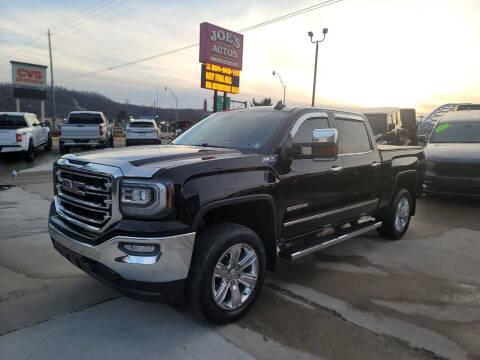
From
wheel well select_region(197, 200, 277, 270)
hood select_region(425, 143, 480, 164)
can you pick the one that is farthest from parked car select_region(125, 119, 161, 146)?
wheel well select_region(197, 200, 277, 270)

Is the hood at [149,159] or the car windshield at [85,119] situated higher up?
the car windshield at [85,119]

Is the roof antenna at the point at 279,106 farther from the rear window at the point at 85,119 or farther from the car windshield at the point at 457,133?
the rear window at the point at 85,119

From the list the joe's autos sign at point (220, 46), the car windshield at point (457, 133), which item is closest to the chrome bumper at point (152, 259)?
the car windshield at point (457, 133)

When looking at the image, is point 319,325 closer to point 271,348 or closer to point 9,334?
point 271,348

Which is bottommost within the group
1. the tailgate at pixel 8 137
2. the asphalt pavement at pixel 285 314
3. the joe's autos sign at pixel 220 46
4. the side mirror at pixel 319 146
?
the asphalt pavement at pixel 285 314

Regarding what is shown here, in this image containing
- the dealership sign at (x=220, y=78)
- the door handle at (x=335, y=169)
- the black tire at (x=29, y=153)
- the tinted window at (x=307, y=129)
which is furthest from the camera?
the dealership sign at (x=220, y=78)

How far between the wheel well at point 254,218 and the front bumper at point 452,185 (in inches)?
242

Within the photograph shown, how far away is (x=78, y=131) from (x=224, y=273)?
14.1m

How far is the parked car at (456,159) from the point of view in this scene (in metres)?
7.70

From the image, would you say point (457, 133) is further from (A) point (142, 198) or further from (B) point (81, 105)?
(B) point (81, 105)

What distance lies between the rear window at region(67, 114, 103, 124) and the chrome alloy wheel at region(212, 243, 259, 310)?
1528cm

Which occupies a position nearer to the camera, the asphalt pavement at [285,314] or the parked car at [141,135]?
the asphalt pavement at [285,314]

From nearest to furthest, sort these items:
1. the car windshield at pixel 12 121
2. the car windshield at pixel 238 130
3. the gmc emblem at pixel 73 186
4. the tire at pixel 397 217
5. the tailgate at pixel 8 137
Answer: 1. the gmc emblem at pixel 73 186
2. the car windshield at pixel 238 130
3. the tire at pixel 397 217
4. the tailgate at pixel 8 137
5. the car windshield at pixel 12 121

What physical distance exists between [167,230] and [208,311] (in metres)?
0.77
